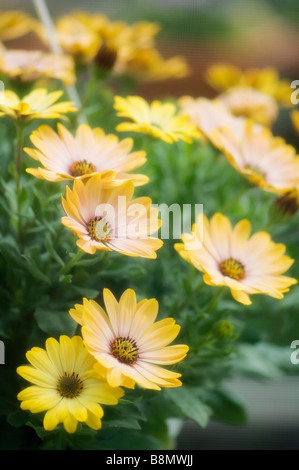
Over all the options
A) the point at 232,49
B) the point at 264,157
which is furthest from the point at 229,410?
the point at 232,49

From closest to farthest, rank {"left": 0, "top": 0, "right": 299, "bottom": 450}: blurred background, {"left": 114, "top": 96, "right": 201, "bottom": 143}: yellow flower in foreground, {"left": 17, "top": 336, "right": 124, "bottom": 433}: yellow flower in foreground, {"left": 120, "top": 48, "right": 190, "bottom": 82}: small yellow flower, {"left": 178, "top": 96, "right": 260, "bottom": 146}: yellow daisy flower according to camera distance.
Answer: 1. {"left": 17, "top": 336, "right": 124, "bottom": 433}: yellow flower in foreground
2. {"left": 114, "top": 96, "right": 201, "bottom": 143}: yellow flower in foreground
3. {"left": 178, "top": 96, "right": 260, "bottom": 146}: yellow daisy flower
4. {"left": 120, "top": 48, "right": 190, "bottom": 82}: small yellow flower
5. {"left": 0, "top": 0, "right": 299, "bottom": 450}: blurred background

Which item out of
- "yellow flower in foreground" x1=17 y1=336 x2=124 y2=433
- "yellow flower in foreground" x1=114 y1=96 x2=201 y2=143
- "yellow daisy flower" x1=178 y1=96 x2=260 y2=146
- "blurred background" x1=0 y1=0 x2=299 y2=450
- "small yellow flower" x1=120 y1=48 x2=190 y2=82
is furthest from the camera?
"blurred background" x1=0 y1=0 x2=299 y2=450

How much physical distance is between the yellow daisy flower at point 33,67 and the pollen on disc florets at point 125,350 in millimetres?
250

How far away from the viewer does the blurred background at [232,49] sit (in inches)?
29.5

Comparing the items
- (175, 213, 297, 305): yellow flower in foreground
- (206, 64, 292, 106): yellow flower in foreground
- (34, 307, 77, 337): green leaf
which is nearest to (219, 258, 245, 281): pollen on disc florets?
(175, 213, 297, 305): yellow flower in foreground

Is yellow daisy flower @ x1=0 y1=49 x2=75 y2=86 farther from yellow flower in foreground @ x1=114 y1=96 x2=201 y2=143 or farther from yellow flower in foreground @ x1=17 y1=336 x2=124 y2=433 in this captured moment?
yellow flower in foreground @ x1=17 y1=336 x2=124 y2=433

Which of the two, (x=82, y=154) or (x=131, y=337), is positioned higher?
(x=82, y=154)

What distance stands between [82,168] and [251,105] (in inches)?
12.5

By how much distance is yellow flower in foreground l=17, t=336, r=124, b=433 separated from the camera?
283mm

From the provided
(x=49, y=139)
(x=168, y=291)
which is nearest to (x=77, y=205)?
(x=49, y=139)

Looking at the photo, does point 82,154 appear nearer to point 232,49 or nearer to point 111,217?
point 111,217

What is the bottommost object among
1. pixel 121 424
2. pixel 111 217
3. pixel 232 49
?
pixel 121 424

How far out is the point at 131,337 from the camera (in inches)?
12.7

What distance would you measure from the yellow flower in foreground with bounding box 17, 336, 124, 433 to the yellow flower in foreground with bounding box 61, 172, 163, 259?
0.06 meters
